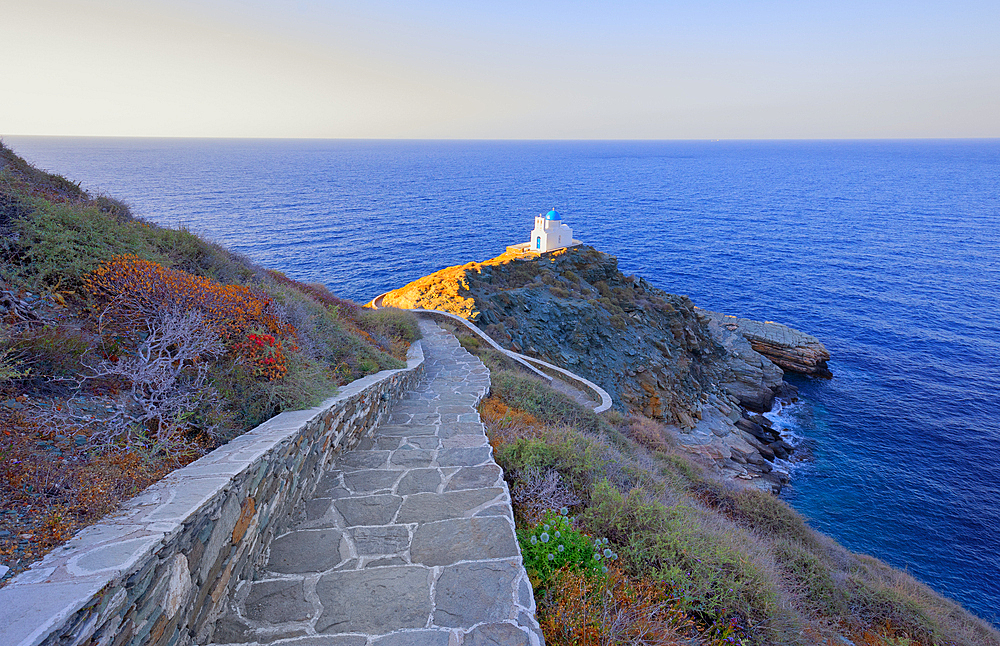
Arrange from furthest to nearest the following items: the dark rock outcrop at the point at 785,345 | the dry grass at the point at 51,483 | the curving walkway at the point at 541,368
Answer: the dark rock outcrop at the point at 785,345 < the curving walkway at the point at 541,368 < the dry grass at the point at 51,483

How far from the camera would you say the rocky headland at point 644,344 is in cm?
2126

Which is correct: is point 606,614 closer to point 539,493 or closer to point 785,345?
point 539,493

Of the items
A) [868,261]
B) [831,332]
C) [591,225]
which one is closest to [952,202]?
[868,261]

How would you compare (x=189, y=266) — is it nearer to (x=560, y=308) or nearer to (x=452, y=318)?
(x=452, y=318)

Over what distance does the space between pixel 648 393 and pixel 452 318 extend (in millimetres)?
10155

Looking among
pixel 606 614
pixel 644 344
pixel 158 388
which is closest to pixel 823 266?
pixel 644 344

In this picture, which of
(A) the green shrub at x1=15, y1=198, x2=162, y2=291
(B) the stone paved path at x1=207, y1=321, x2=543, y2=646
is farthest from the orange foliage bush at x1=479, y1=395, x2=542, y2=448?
(A) the green shrub at x1=15, y1=198, x2=162, y2=291

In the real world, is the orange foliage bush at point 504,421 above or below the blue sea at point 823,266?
above

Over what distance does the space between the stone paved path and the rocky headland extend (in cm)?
1410

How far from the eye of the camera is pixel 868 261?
2037 inches

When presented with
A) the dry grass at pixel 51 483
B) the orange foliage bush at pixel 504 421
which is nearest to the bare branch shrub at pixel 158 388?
the dry grass at pixel 51 483

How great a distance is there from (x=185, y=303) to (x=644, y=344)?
77.1ft

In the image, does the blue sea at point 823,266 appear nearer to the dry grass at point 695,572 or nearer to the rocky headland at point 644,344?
the rocky headland at point 644,344

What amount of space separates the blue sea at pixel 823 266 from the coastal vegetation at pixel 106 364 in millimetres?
5784
